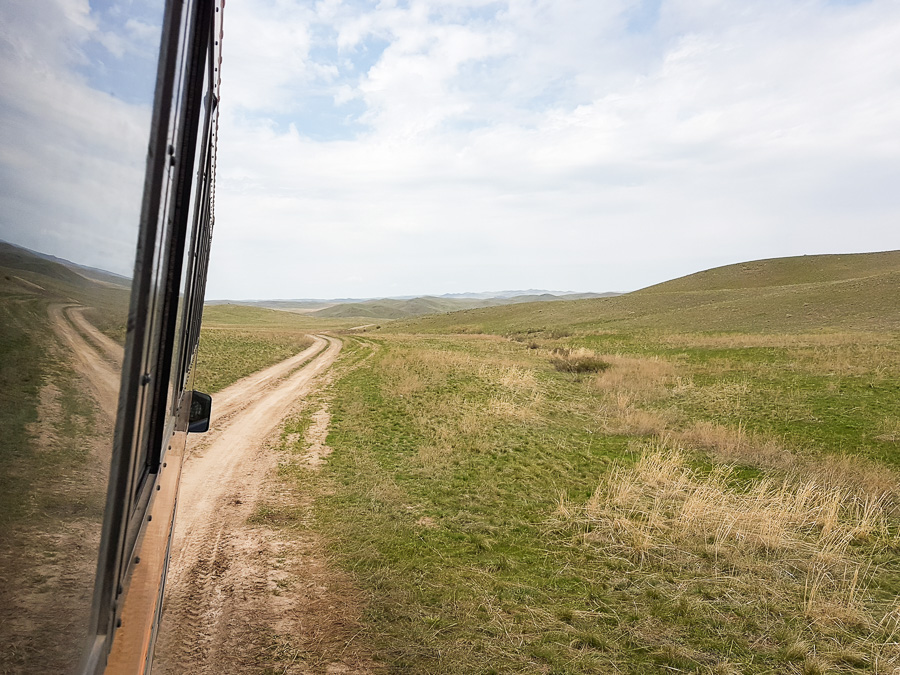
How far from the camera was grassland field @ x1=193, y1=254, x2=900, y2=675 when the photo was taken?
208 inches

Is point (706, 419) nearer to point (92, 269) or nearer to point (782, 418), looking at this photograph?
point (782, 418)

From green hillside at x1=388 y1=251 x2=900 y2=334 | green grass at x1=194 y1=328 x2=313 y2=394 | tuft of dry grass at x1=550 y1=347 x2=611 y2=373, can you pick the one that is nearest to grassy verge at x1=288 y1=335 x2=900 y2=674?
green grass at x1=194 y1=328 x2=313 y2=394

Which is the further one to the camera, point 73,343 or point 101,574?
point 101,574

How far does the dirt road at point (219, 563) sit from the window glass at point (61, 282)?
4072 millimetres

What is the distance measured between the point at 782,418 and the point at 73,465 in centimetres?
1867

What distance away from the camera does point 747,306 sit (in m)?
63.3

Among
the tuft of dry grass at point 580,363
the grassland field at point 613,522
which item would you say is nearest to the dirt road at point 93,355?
the grassland field at point 613,522

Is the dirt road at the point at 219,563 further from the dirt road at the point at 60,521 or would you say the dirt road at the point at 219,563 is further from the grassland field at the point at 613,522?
the dirt road at the point at 60,521

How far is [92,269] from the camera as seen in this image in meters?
1.28

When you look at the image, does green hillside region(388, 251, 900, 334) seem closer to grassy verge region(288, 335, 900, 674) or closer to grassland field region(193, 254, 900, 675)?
grassland field region(193, 254, 900, 675)

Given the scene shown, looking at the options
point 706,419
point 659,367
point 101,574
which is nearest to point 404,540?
point 101,574

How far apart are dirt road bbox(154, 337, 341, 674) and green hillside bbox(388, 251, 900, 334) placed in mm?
48694

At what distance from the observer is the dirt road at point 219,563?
15.7ft

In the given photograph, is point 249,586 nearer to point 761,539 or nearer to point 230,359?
point 761,539
